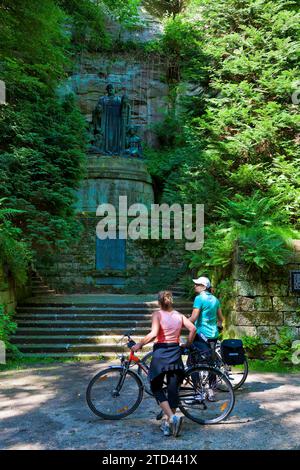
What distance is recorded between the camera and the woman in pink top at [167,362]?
438cm

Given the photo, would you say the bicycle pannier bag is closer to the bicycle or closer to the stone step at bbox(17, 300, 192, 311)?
the bicycle

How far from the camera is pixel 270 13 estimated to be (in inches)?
503

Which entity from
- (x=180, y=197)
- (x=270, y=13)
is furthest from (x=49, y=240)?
(x=270, y=13)

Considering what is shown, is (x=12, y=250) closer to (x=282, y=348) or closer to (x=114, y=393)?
(x=114, y=393)

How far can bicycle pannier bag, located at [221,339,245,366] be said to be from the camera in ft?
18.6

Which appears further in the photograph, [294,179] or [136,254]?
[136,254]

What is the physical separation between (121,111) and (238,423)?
18268 millimetres

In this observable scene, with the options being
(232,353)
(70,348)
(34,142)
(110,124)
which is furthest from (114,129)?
(232,353)

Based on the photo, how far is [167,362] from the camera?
14.5 feet

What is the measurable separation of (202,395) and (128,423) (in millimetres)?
884

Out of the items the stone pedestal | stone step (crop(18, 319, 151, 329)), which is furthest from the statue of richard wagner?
stone step (crop(18, 319, 151, 329))

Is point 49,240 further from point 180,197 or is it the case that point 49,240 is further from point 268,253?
point 268,253

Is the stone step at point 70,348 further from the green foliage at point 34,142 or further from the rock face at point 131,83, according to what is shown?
the rock face at point 131,83

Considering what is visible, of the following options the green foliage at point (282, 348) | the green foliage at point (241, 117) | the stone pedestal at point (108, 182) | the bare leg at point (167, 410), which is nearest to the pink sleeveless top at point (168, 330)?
the bare leg at point (167, 410)
